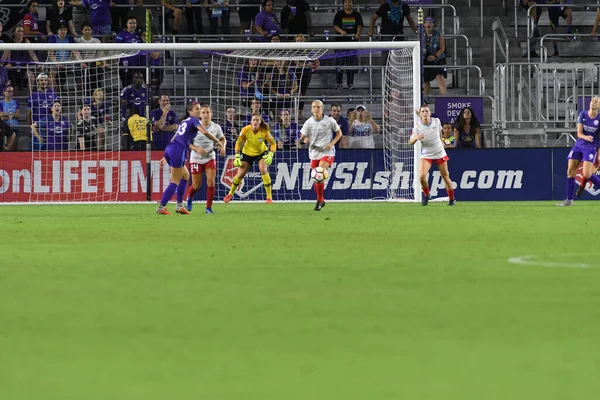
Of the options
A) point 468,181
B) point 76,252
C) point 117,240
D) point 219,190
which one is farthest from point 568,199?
point 76,252

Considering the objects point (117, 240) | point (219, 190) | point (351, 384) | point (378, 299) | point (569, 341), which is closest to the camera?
point (351, 384)

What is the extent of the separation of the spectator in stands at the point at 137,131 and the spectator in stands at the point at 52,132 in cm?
137

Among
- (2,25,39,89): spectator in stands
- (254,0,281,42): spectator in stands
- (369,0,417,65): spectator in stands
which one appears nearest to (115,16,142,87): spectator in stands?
(2,25,39,89): spectator in stands

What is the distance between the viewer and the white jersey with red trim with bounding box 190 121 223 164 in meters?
20.9

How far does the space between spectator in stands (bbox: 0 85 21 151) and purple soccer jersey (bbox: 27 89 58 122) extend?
37cm

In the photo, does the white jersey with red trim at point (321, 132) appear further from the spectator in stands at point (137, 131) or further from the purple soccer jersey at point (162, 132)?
the spectator in stands at point (137, 131)

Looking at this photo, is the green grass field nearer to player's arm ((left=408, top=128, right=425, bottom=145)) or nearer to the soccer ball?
the soccer ball

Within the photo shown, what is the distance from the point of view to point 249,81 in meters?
27.5

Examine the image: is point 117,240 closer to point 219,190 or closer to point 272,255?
point 272,255

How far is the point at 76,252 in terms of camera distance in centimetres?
1057

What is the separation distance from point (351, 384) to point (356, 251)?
6389mm

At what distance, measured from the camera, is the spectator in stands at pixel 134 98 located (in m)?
26.9

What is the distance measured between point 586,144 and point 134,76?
34.2ft

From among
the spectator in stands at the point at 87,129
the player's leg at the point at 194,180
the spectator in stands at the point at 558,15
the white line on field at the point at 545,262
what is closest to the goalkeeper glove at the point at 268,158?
the spectator in stands at the point at 87,129
